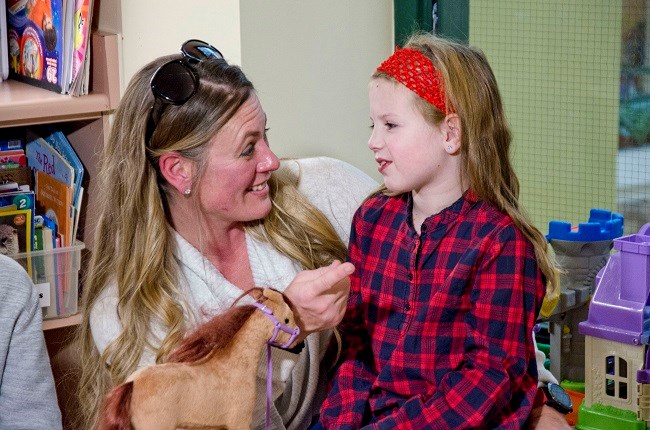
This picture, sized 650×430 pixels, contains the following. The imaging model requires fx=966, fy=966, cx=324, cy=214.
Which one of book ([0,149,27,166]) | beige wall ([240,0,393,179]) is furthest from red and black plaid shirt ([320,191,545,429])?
book ([0,149,27,166])

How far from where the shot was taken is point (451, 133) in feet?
4.51

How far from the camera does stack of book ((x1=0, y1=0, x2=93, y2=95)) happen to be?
72.6 inches

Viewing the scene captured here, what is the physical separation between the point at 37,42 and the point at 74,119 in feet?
0.70

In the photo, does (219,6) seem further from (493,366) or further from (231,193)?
(493,366)

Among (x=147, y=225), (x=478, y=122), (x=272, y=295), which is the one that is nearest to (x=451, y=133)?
(x=478, y=122)

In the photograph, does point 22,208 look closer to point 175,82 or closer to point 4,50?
point 4,50

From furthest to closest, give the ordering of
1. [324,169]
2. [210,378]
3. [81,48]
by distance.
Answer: [81,48] < [324,169] < [210,378]

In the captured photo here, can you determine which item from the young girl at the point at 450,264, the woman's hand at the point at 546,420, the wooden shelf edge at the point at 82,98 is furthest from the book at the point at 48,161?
the woman's hand at the point at 546,420

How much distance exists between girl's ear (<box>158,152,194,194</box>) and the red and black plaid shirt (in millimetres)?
295

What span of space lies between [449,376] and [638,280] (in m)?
0.48

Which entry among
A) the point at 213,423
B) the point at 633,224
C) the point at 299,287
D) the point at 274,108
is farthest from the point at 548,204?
the point at 213,423

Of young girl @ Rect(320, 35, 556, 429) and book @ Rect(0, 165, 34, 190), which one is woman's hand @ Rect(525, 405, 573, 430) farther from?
book @ Rect(0, 165, 34, 190)

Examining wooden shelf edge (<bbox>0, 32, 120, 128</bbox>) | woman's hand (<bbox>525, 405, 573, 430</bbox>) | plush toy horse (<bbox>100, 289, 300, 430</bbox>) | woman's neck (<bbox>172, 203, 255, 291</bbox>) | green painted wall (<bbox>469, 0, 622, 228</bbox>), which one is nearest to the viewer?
plush toy horse (<bbox>100, 289, 300, 430</bbox>)

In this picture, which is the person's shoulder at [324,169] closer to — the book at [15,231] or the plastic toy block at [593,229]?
the plastic toy block at [593,229]
